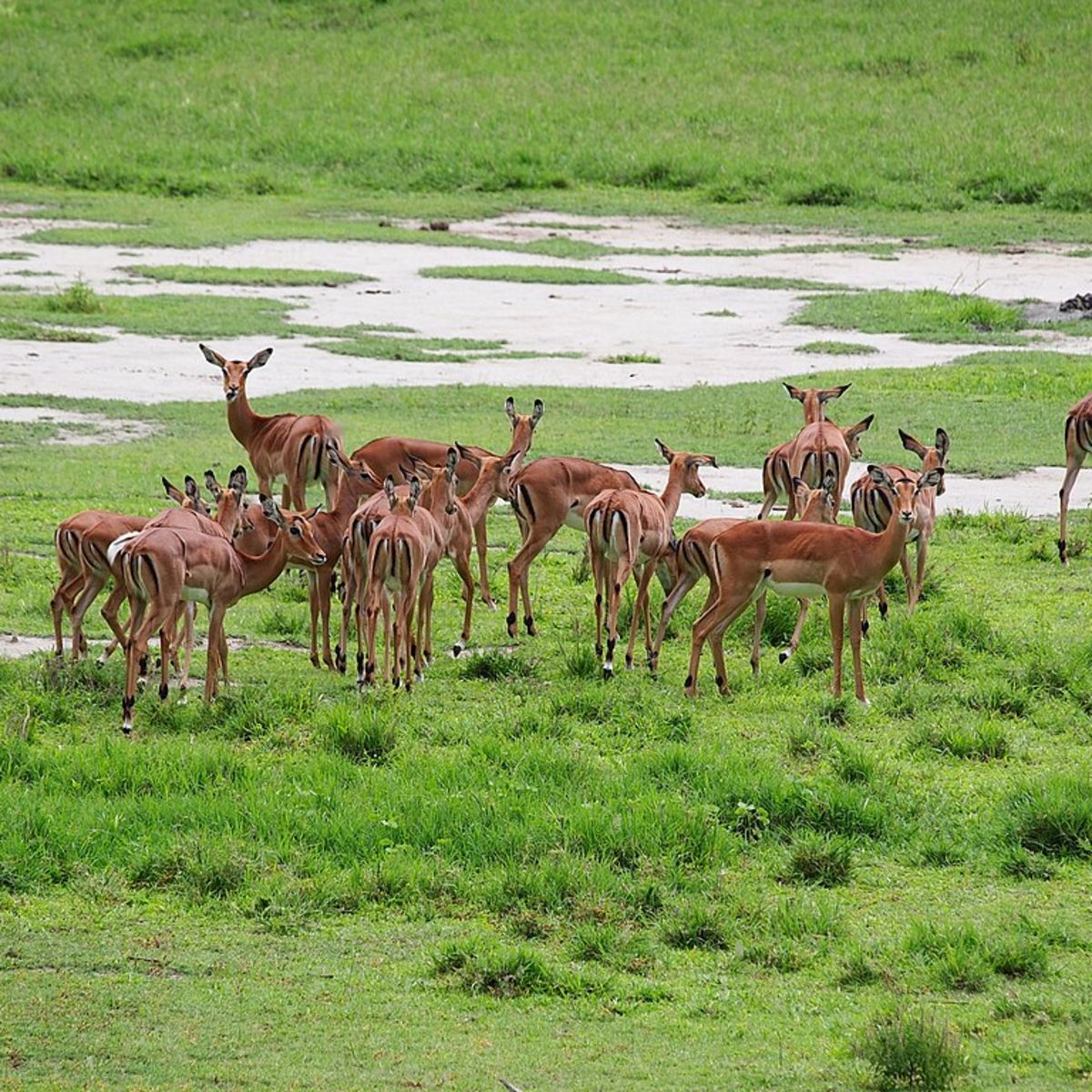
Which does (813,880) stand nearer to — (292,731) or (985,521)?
(292,731)

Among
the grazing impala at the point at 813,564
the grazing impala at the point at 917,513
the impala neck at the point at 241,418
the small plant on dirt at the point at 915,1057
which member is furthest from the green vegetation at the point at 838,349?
the small plant on dirt at the point at 915,1057

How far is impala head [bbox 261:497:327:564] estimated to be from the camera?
10.3 meters

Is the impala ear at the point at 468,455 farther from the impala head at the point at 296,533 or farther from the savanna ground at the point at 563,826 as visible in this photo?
the impala head at the point at 296,533

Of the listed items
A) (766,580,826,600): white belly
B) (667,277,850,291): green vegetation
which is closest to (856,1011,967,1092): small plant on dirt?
(766,580,826,600): white belly

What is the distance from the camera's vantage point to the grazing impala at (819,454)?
1266 cm

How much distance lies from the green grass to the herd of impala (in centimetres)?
1392

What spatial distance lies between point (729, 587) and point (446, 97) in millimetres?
31007

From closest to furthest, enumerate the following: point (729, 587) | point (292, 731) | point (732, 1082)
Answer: point (732, 1082)
point (292, 731)
point (729, 587)

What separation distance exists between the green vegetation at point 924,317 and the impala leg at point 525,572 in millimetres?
11321

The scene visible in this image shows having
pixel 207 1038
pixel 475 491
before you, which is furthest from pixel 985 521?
pixel 207 1038

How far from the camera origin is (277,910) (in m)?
7.23

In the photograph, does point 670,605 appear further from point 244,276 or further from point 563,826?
point 244,276

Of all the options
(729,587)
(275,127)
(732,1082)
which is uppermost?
(275,127)

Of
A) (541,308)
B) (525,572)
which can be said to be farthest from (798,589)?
(541,308)
